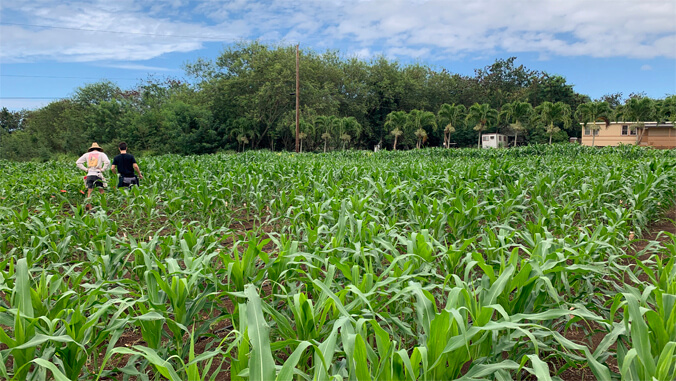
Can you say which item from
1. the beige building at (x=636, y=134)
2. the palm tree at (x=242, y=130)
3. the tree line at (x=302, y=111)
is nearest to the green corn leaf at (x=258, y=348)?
the tree line at (x=302, y=111)

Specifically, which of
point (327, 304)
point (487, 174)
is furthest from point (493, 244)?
point (487, 174)

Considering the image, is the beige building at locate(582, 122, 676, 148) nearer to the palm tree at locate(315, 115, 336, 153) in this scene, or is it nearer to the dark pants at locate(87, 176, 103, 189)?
the palm tree at locate(315, 115, 336, 153)

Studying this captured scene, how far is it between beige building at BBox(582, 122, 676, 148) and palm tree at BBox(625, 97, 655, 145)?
8.2 inches

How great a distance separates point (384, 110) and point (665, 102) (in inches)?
1198

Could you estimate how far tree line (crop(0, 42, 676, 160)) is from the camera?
40156 mm

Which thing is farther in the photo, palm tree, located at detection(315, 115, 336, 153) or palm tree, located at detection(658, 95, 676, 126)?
palm tree, located at detection(658, 95, 676, 126)

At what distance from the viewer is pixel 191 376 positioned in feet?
4.95

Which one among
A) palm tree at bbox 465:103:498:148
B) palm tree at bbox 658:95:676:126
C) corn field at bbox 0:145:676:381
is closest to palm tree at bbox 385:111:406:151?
palm tree at bbox 465:103:498:148

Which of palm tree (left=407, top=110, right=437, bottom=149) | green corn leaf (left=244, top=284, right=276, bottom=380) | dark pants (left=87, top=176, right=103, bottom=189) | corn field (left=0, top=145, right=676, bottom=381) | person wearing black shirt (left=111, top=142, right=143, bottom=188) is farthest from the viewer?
palm tree (left=407, top=110, right=437, bottom=149)

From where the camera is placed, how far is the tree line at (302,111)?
40156 millimetres

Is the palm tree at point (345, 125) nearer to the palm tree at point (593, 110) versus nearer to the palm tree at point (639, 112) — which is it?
the palm tree at point (593, 110)

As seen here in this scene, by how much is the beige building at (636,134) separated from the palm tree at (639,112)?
209 millimetres

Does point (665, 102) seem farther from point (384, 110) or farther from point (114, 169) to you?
point (114, 169)

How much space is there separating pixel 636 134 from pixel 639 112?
3.02 m
